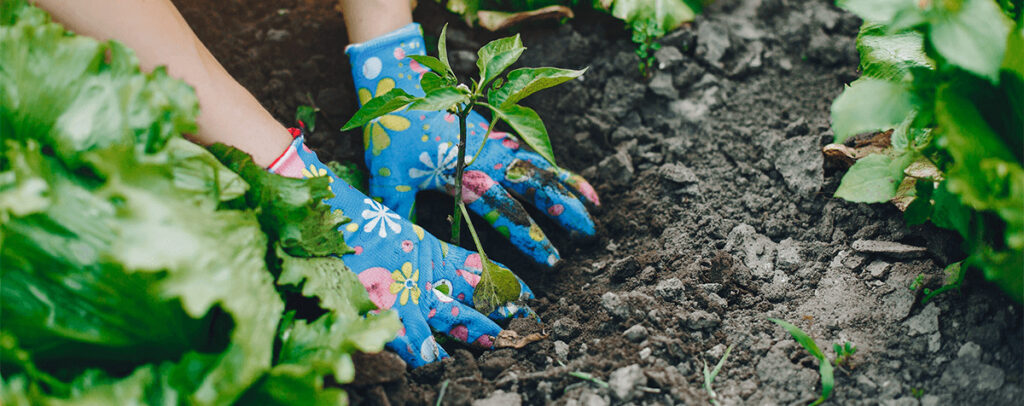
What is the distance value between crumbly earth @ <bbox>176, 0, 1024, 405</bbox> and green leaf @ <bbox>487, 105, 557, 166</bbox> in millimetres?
507

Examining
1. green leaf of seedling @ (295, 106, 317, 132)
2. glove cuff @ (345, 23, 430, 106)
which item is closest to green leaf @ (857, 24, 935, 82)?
glove cuff @ (345, 23, 430, 106)

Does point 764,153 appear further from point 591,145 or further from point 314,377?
point 314,377

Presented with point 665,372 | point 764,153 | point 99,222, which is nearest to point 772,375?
point 665,372

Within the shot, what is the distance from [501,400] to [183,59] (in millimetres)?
1185

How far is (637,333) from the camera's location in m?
1.47

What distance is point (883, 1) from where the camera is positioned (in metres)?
1.11

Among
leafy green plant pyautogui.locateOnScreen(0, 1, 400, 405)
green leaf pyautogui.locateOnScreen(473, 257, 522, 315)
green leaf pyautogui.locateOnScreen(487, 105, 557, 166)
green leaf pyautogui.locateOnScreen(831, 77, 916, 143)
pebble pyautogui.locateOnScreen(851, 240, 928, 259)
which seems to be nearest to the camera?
leafy green plant pyautogui.locateOnScreen(0, 1, 400, 405)

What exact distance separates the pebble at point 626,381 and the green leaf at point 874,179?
0.59 metres

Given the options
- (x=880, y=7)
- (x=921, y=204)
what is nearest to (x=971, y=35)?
(x=880, y=7)

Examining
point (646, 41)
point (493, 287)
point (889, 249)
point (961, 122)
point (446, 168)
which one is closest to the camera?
point (961, 122)

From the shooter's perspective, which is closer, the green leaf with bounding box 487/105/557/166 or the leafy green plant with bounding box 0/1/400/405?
the leafy green plant with bounding box 0/1/400/405

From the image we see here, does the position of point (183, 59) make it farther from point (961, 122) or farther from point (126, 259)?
point (961, 122)

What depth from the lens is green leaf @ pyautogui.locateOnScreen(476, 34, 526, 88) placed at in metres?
1.39

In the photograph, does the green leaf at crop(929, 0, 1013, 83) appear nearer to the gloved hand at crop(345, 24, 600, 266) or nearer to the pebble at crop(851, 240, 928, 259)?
the pebble at crop(851, 240, 928, 259)
